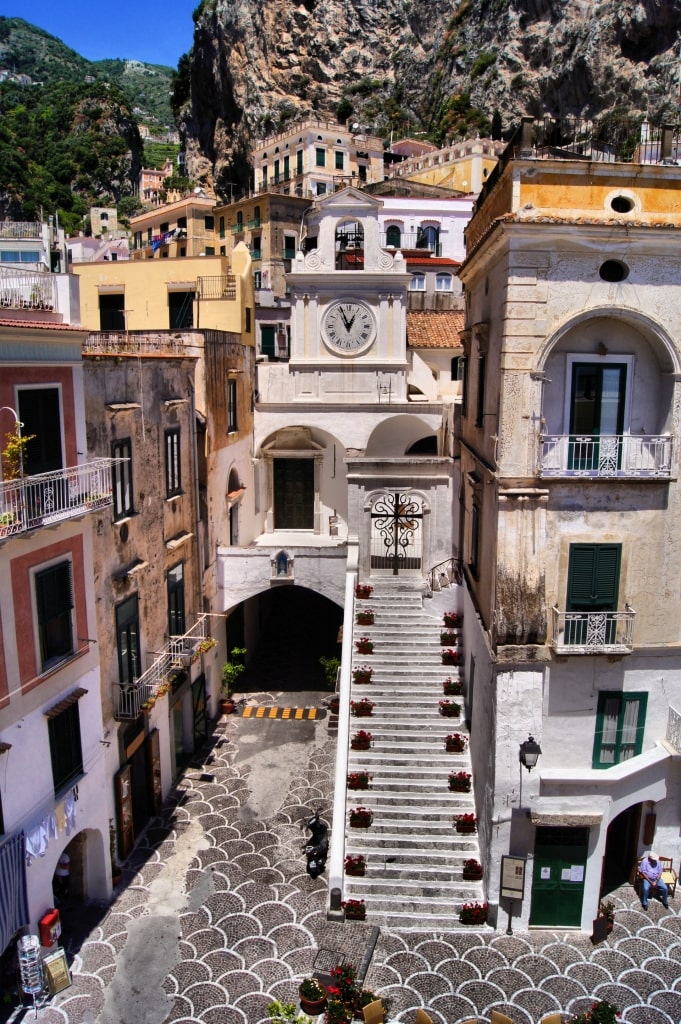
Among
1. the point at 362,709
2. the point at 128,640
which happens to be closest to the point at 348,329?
the point at 362,709

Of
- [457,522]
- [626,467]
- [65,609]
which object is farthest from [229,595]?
[626,467]

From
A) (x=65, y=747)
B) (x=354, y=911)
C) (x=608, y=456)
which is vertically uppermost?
(x=608, y=456)

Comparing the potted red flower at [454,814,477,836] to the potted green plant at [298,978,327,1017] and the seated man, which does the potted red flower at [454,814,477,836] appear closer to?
the seated man

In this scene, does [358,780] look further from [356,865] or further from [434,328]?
[434,328]

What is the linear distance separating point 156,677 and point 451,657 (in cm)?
810

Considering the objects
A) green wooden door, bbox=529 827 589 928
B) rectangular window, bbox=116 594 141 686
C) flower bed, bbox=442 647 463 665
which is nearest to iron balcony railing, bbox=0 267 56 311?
rectangular window, bbox=116 594 141 686

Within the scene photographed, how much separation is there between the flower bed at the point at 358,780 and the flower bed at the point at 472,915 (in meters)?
3.60

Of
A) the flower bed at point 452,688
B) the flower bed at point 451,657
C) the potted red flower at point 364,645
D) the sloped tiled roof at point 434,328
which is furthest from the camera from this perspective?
the sloped tiled roof at point 434,328

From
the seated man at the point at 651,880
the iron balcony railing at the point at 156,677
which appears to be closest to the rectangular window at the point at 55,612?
the iron balcony railing at the point at 156,677

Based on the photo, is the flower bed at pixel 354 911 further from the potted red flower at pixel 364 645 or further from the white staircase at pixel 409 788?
the potted red flower at pixel 364 645

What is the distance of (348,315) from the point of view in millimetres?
33000

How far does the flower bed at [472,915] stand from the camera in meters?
16.8

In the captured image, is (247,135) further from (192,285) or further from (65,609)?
(65,609)

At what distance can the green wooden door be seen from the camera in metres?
16.7
